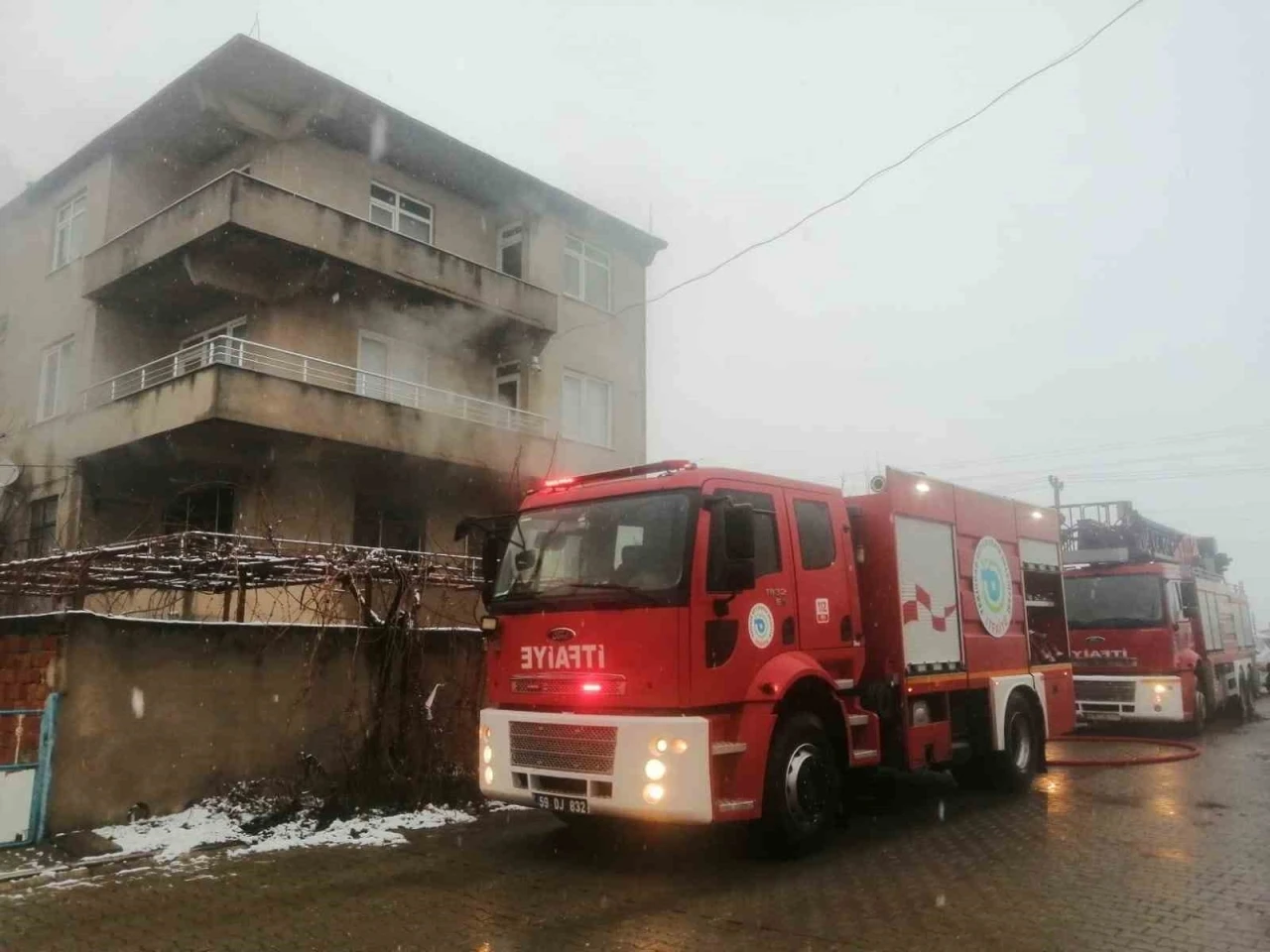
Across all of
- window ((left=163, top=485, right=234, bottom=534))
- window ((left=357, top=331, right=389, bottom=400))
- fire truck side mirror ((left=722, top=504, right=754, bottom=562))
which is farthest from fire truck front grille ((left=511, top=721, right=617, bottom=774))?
window ((left=357, top=331, right=389, bottom=400))

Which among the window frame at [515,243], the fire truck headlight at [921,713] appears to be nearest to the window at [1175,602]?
the fire truck headlight at [921,713]

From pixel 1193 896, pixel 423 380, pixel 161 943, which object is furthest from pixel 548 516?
pixel 423 380

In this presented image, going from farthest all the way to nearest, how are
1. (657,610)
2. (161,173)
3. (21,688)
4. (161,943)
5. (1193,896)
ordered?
(161,173) → (21,688) → (657,610) → (1193,896) → (161,943)

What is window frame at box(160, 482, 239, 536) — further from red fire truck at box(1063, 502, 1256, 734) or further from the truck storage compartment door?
red fire truck at box(1063, 502, 1256, 734)

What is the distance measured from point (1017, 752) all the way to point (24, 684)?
29.5 feet

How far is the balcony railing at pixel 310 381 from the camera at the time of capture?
15.9m

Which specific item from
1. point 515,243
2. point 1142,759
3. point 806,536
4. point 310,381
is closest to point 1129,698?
point 1142,759

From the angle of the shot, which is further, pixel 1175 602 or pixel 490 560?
pixel 1175 602

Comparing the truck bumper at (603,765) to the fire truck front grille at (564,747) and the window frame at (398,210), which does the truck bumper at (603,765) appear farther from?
the window frame at (398,210)

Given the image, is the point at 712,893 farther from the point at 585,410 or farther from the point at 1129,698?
the point at 585,410

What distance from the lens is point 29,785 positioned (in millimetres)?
7082

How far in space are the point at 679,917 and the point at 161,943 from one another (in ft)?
9.15

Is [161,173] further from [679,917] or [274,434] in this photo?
[679,917]

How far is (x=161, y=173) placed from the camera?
18766mm
